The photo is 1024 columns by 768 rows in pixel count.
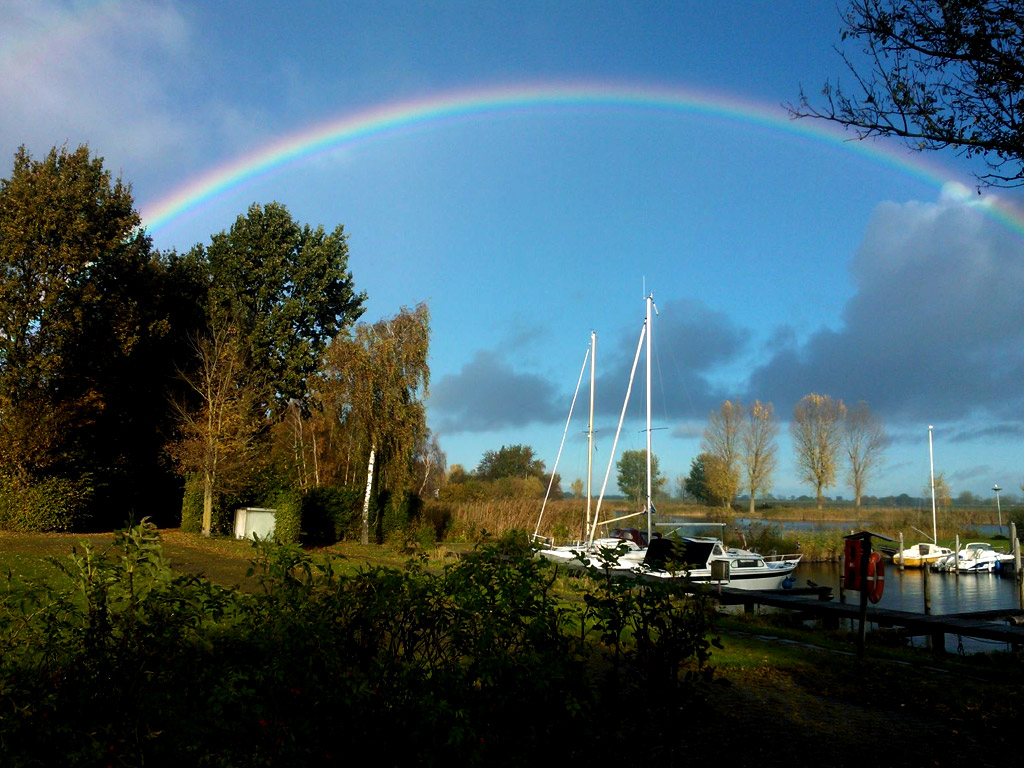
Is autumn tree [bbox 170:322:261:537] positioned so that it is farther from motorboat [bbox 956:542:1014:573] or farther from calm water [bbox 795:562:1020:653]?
motorboat [bbox 956:542:1014:573]

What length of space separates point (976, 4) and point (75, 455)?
25.2m

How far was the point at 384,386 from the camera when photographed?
29.7m

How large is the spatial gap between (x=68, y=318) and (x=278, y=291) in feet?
53.8

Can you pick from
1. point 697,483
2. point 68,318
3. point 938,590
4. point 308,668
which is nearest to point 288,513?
point 68,318

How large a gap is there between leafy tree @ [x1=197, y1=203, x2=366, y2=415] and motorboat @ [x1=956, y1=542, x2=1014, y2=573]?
109ft

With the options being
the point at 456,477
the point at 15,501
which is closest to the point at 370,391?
the point at 15,501

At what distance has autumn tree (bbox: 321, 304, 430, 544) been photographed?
2961cm

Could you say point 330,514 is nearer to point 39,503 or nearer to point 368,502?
point 368,502

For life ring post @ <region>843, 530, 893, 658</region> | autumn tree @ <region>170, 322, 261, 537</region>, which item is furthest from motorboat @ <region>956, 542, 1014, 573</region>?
autumn tree @ <region>170, 322, 261, 537</region>

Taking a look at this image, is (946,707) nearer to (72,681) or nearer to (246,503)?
(72,681)

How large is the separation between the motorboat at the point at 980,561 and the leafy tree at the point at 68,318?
38.6 m

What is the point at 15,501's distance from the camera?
72.1ft

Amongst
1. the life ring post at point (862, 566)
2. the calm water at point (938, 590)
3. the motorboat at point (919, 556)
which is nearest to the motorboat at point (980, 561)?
the calm water at point (938, 590)

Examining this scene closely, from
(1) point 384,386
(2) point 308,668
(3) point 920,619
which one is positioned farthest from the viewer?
(1) point 384,386
